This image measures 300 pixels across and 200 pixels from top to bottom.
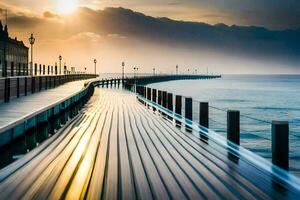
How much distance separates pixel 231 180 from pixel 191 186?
745 millimetres

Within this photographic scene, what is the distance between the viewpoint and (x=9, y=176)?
629cm

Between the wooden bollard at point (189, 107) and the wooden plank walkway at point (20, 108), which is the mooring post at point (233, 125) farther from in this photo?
the wooden bollard at point (189, 107)

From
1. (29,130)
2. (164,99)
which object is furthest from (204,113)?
(164,99)

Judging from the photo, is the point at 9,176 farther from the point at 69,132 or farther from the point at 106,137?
the point at 69,132

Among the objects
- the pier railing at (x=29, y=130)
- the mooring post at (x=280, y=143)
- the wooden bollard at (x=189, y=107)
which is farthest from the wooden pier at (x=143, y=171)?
the wooden bollard at (x=189, y=107)

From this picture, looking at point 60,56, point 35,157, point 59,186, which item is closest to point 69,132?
point 35,157

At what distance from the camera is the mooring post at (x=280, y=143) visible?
6695mm

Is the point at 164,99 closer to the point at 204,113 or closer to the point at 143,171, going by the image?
the point at 204,113

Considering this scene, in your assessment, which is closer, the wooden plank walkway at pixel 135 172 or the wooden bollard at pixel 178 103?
the wooden plank walkway at pixel 135 172

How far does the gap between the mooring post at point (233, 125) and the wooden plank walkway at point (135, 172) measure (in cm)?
42

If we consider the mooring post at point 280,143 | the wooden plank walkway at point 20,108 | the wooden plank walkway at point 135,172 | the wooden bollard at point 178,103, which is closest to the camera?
the wooden plank walkway at point 135,172

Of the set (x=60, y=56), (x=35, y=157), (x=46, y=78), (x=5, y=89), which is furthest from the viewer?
(x=60, y=56)

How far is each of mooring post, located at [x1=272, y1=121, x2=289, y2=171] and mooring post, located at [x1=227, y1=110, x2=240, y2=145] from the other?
2123 mm

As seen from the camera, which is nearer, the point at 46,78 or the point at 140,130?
the point at 140,130
